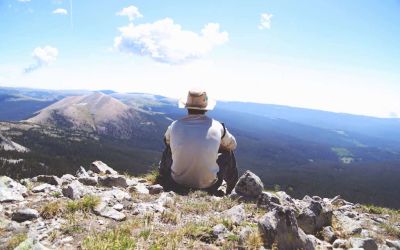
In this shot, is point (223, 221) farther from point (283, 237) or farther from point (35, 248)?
point (35, 248)

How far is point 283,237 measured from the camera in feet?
19.7

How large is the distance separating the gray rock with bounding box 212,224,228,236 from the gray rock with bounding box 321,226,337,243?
2.55 m

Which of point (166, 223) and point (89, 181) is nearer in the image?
point (166, 223)

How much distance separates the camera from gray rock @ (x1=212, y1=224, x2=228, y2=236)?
6.28 m

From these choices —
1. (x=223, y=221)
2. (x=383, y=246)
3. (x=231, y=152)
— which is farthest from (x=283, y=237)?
(x=231, y=152)

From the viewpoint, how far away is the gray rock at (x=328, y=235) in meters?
7.64

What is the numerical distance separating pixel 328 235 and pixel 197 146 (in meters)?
4.39

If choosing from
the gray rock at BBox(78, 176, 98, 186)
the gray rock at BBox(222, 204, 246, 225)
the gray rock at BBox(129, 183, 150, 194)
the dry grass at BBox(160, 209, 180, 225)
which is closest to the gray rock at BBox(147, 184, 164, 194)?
the gray rock at BBox(129, 183, 150, 194)

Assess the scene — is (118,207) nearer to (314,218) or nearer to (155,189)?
(155,189)

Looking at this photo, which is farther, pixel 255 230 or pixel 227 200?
pixel 227 200

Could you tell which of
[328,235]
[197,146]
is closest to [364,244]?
[328,235]

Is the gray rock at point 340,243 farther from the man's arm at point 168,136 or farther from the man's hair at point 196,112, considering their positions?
the man's arm at point 168,136

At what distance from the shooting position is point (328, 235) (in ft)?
25.3

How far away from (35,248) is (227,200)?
17.5 feet
